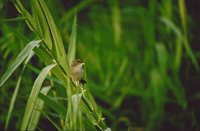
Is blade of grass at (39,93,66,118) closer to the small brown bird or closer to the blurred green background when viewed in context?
the small brown bird

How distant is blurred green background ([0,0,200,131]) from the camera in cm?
206

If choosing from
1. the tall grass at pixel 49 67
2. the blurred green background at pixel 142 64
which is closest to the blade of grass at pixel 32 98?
the tall grass at pixel 49 67

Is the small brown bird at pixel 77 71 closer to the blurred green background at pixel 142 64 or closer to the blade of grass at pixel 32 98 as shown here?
the blade of grass at pixel 32 98

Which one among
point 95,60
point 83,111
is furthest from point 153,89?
point 83,111

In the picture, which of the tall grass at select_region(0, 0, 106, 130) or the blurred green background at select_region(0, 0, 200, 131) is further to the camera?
the blurred green background at select_region(0, 0, 200, 131)

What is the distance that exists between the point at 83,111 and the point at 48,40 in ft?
0.56

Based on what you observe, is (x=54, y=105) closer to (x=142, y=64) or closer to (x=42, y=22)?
(x=42, y=22)

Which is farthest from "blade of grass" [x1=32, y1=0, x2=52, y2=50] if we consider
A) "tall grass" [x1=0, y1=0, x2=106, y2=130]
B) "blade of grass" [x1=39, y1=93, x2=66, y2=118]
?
"blade of grass" [x1=39, y1=93, x2=66, y2=118]

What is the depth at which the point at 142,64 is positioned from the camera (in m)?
2.23

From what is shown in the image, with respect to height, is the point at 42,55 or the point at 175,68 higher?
the point at 42,55

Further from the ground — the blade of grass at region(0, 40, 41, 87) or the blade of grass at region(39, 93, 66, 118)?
the blade of grass at region(0, 40, 41, 87)

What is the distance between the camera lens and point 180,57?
2199 mm

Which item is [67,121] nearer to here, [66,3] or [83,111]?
[83,111]

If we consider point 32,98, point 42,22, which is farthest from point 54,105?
point 42,22
